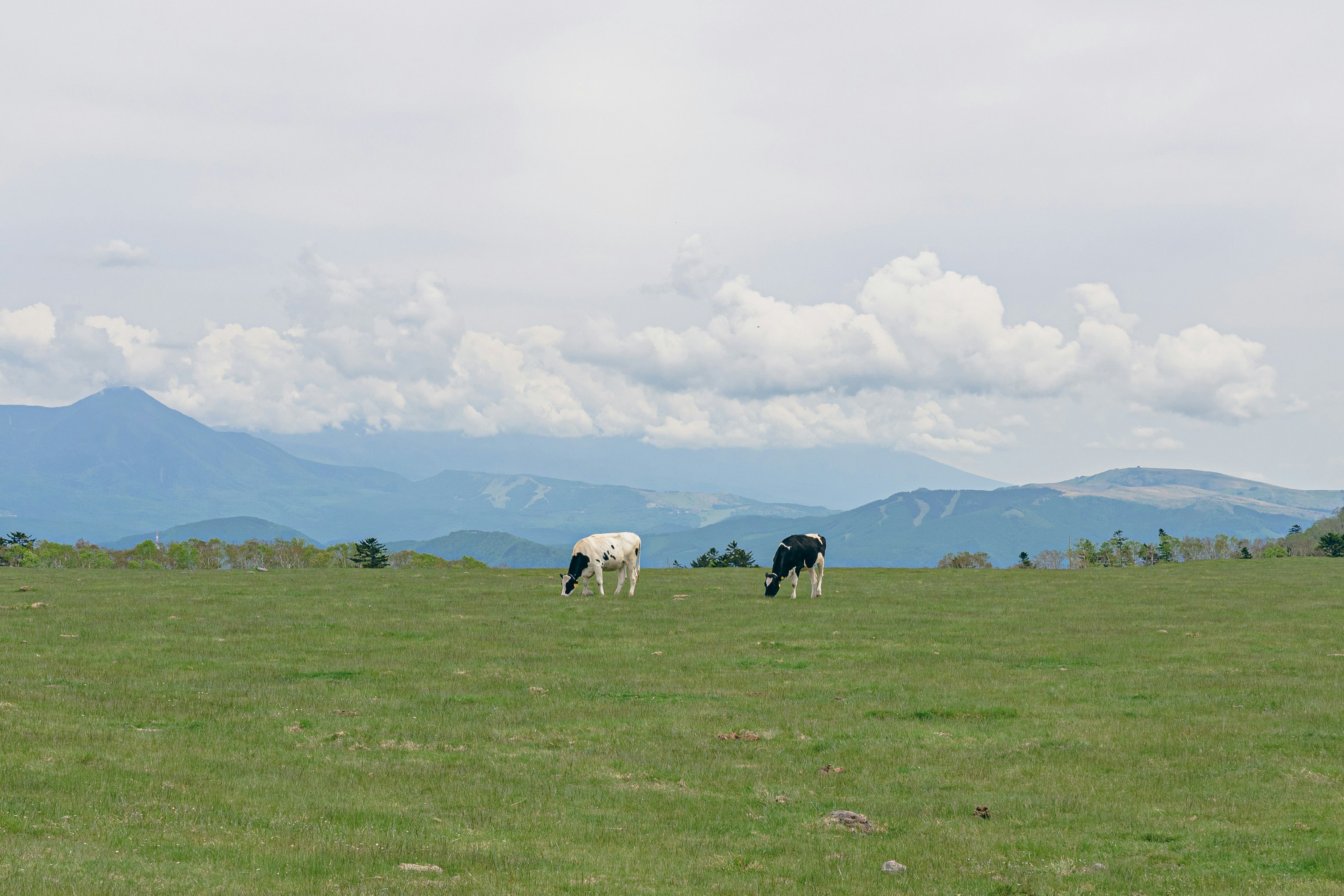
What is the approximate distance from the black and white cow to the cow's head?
378 inches

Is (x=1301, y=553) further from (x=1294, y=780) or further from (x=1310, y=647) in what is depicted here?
(x=1294, y=780)

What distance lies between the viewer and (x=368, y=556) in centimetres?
12156

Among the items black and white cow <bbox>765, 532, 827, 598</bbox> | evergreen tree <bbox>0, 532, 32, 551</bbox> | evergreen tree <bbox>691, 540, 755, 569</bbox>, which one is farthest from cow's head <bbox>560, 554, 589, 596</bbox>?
evergreen tree <bbox>0, 532, 32, 551</bbox>

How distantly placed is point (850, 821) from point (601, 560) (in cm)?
3599

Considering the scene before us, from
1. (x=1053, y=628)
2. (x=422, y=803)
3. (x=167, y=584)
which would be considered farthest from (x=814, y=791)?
(x=167, y=584)

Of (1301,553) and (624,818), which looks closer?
(624,818)

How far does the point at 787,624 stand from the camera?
39188mm

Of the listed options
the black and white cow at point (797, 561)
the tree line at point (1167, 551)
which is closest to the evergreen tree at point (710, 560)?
the tree line at point (1167, 551)

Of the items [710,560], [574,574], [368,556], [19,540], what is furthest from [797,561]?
[19,540]

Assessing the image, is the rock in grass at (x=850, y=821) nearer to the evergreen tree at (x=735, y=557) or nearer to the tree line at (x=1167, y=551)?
the tree line at (x=1167, y=551)

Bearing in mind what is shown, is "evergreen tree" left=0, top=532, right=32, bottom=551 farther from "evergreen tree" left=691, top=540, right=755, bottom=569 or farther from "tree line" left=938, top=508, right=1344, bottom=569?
"tree line" left=938, top=508, right=1344, bottom=569

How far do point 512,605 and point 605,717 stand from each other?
23607 millimetres

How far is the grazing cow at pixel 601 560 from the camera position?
50.8 metres

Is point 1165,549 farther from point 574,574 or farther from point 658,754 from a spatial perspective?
point 658,754
